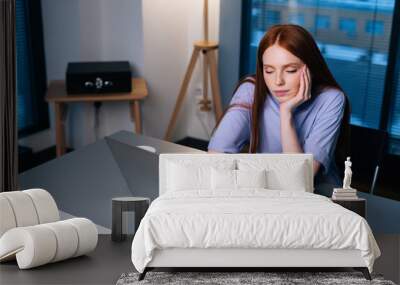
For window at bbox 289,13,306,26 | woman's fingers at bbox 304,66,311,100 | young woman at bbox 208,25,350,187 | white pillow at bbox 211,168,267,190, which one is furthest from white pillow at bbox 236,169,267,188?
window at bbox 289,13,306,26

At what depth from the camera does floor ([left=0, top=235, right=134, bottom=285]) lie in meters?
3.22

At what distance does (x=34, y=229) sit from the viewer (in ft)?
10.6

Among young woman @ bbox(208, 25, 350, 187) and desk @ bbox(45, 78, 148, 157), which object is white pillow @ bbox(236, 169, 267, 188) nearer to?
young woman @ bbox(208, 25, 350, 187)

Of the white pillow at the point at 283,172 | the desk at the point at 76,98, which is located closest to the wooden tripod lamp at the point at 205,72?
the desk at the point at 76,98

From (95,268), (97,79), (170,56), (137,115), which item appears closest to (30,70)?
A: (97,79)

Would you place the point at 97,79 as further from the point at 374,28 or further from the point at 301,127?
the point at 301,127

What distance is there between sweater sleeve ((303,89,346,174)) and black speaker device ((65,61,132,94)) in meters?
2.44

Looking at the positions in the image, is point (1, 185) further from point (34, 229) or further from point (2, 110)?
point (34, 229)

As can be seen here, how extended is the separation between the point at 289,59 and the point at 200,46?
2.51 meters

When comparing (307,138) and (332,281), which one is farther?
(307,138)

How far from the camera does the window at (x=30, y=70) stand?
651 cm

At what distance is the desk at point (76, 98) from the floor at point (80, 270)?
277cm

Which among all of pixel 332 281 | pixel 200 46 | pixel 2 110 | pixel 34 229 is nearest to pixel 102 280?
pixel 34 229

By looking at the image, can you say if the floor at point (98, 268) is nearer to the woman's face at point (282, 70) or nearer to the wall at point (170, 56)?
the woman's face at point (282, 70)
